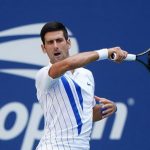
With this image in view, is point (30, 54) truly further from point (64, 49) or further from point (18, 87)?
point (64, 49)

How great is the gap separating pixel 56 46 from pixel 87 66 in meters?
2.19

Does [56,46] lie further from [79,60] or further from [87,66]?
[87,66]

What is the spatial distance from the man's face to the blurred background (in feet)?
6.77

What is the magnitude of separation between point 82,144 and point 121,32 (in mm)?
2477

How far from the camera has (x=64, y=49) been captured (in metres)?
5.62

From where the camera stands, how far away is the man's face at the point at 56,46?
18.3 feet

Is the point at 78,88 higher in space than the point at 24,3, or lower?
lower

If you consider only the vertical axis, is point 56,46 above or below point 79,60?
above

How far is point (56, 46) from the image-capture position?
18.3 ft

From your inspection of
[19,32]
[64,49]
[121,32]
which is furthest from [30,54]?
[64,49]

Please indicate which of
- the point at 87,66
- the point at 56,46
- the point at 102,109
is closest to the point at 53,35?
the point at 56,46

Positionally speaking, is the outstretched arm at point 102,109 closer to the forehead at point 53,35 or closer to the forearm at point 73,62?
the forehead at point 53,35

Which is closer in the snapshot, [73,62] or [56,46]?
[73,62]

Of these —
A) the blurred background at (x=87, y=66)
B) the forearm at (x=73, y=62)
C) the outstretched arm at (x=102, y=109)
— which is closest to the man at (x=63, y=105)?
the forearm at (x=73, y=62)
